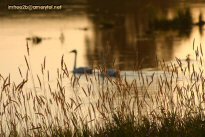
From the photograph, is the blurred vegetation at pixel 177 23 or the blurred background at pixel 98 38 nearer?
the blurred background at pixel 98 38

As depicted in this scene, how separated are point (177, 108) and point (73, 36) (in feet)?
103

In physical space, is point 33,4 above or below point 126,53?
above

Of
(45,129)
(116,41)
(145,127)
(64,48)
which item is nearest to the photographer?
(145,127)

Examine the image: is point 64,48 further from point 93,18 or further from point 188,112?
point 188,112

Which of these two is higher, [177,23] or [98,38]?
[177,23]

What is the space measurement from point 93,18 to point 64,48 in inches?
722

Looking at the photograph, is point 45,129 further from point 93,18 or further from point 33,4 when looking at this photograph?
point 33,4

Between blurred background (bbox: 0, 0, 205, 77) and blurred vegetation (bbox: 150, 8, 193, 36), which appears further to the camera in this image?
blurred vegetation (bbox: 150, 8, 193, 36)

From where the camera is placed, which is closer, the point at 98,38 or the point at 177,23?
the point at 98,38

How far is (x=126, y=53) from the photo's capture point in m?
29.0

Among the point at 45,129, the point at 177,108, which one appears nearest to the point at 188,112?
the point at 177,108

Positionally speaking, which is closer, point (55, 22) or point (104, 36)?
point (104, 36)

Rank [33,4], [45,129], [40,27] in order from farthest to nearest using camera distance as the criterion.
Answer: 1. [33,4]
2. [40,27]
3. [45,129]

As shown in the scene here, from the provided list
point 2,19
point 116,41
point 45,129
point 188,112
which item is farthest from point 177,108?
point 2,19
